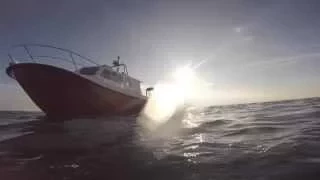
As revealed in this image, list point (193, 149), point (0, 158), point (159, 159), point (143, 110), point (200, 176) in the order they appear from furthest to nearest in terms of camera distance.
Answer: point (143, 110)
point (193, 149)
point (0, 158)
point (159, 159)
point (200, 176)

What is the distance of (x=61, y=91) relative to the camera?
22172mm

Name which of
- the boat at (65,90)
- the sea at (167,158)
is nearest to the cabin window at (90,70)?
the boat at (65,90)

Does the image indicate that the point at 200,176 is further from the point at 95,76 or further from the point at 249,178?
the point at 95,76

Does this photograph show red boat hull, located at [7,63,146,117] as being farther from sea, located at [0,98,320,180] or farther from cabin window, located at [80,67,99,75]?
sea, located at [0,98,320,180]

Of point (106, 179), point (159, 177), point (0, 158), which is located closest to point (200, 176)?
point (159, 177)

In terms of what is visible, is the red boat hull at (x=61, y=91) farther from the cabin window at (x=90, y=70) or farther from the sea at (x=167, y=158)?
the sea at (x=167, y=158)

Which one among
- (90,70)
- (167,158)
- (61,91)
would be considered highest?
(90,70)

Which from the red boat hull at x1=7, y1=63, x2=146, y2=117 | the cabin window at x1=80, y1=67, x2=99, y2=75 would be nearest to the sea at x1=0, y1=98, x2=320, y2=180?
the red boat hull at x1=7, y1=63, x2=146, y2=117

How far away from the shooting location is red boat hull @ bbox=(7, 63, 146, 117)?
2175 cm

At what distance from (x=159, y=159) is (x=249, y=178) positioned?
289 centimetres

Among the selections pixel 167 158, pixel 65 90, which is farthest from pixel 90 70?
pixel 167 158

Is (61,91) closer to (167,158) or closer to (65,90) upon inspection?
(65,90)

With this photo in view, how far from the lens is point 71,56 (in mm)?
23297

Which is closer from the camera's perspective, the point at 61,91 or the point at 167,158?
the point at 167,158
